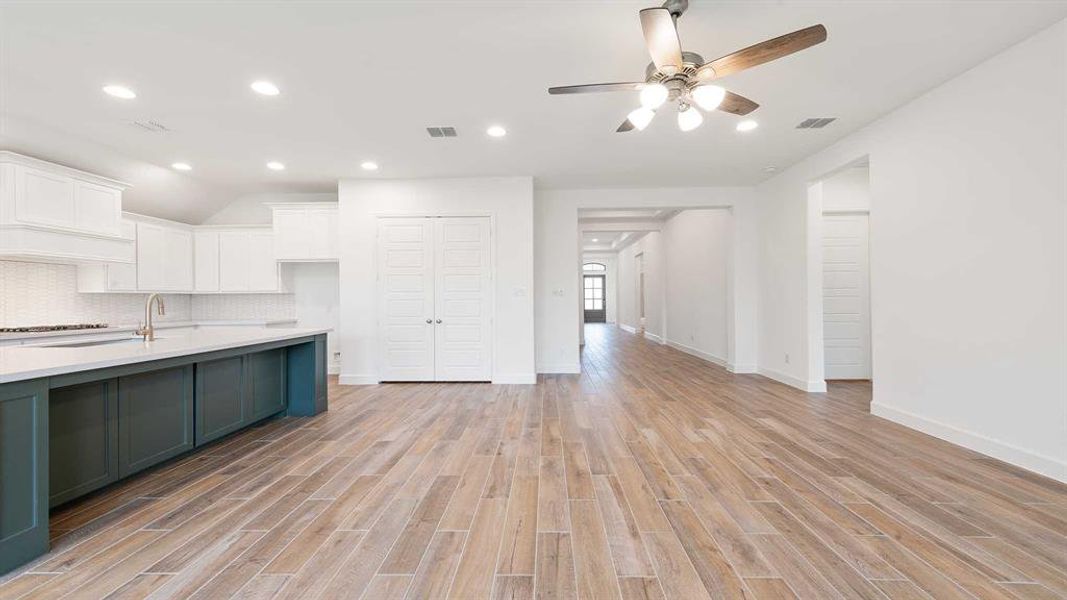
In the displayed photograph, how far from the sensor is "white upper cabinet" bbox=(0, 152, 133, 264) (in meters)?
4.08

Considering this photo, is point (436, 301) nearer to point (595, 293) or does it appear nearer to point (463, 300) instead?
point (463, 300)

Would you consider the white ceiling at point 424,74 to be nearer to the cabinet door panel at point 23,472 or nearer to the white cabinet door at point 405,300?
the white cabinet door at point 405,300

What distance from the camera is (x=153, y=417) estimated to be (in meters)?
2.73

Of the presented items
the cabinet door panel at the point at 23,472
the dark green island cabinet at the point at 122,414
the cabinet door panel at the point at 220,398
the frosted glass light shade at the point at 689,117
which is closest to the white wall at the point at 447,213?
the dark green island cabinet at the point at 122,414

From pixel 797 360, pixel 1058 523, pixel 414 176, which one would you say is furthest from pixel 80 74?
pixel 797 360

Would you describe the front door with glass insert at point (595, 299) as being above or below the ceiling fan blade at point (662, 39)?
below

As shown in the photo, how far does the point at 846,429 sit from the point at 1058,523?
5.13 ft

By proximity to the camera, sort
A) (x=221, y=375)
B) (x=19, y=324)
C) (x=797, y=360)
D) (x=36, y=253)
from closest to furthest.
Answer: (x=221, y=375) < (x=36, y=253) < (x=19, y=324) < (x=797, y=360)

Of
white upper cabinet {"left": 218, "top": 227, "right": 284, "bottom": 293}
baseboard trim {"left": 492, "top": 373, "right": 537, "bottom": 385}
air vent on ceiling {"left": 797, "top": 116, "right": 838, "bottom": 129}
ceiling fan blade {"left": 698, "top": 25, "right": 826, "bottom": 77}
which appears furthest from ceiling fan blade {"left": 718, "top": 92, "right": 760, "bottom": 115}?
white upper cabinet {"left": 218, "top": 227, "right": 284, "bottom": 293}

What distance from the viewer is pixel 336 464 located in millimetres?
2957

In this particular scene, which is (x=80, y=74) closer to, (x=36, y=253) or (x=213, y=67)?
(x=213, y=67)

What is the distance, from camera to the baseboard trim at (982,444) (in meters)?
2.64

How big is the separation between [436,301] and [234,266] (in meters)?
3.16

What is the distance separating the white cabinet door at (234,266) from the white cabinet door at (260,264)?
0.21ft
